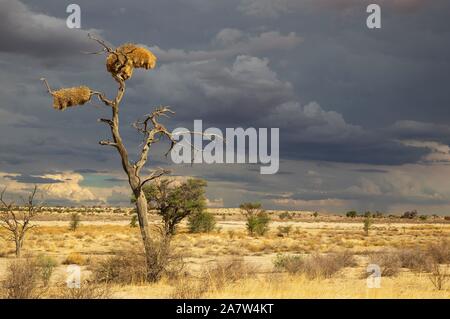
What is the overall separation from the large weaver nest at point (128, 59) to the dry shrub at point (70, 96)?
3.75 ft

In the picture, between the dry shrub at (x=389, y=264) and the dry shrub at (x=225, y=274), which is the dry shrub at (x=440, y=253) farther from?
the dry shrub at (x=225, y=274)

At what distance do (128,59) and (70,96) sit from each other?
84.4 inches

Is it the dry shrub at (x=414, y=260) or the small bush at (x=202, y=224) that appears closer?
the dry shrub at (x=414, y=260)

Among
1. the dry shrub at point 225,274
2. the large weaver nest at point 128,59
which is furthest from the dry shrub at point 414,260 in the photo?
the large weaver nest at point 128,59

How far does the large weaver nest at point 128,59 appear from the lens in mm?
18000

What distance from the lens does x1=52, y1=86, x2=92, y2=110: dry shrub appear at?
1755cm

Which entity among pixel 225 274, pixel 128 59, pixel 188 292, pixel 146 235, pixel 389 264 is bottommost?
pixel 389 264

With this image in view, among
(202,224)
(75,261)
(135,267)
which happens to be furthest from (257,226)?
(135,267)

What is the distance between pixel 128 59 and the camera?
18.0 m

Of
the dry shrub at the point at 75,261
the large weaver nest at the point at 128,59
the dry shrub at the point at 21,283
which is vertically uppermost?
the large weaver nest at the point at 128,59

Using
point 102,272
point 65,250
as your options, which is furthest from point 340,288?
point 65,250

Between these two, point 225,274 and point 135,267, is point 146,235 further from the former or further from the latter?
point 225,274

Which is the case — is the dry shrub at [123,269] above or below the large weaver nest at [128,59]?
below

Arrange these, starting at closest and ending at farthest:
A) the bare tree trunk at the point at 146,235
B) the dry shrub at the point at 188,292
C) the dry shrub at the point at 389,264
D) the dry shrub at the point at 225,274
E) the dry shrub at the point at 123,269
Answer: the dry shrub at the point at 188,292 → the dry shrub at the point at 225,274 → the dry shrub at the point at 123,269 → the bare tree trunk at the point at 146,235 → the dry shrub at the point at 389,264
